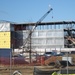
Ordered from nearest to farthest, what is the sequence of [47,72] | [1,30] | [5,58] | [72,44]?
[47,72] < [5,58] < [1,30] < [72,44]

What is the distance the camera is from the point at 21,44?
403 feet

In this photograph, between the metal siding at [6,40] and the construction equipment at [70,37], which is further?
the construction equipment at [70,37]

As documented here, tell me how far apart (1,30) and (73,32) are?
107ft

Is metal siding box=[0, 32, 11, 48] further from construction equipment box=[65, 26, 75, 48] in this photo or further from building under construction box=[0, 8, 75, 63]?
construction equipment box=[65, 26, 75, 48]

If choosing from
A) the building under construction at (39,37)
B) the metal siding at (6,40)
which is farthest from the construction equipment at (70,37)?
the metal siding at (6,40)

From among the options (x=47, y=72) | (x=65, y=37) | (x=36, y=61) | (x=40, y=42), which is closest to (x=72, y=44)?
(x=65, y=37)

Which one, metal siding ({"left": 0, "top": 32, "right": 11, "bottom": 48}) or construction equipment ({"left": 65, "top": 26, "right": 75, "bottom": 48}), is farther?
construction equipment ({"left": 65, "top": 26, "right": 75, "bottom": 48})

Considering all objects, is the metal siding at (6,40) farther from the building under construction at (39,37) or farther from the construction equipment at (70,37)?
the construction equipment at (70,37)

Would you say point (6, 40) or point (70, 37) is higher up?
point (70, 37)

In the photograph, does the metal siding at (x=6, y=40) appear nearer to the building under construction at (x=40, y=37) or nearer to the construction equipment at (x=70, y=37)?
the building under construction at (x=40, y=37)

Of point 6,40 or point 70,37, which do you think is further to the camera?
point 70,37

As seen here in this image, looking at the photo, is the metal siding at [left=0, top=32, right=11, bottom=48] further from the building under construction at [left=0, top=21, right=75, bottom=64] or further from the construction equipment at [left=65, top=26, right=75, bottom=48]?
the construction equipment at [left=65, top=26, right=75, bottom=48]

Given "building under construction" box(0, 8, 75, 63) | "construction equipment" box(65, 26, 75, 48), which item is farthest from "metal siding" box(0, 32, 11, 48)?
"construction equipment" box(65, 26, 75, 48)

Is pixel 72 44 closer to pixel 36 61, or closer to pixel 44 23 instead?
pixel 44 23
